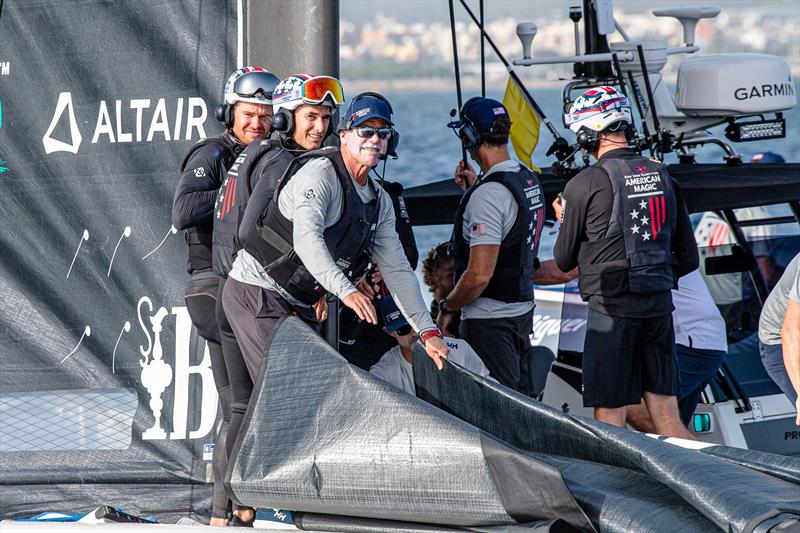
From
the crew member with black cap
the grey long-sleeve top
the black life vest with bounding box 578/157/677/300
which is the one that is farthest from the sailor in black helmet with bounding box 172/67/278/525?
the black life vest with bounding box 578/157/677/300

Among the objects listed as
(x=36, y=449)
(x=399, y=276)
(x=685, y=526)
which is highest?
(x=399, y=276)

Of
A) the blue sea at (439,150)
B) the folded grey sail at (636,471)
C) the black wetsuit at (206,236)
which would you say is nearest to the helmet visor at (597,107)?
the black wetsuit at (206,236)

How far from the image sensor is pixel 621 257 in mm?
5160

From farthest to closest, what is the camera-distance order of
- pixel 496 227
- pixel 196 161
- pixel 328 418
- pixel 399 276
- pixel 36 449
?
pixel 36 449, pixel 496 227, pixel 196 161, pixel 399 276, pixel 328 418

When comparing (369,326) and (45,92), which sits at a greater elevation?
(45,92)

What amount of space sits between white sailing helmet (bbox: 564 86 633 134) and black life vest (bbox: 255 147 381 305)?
1.27m

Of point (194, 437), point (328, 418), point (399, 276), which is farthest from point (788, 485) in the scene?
point (194, 437)

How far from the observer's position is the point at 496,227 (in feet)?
17.6

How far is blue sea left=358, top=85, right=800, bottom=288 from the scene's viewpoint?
32156 mm

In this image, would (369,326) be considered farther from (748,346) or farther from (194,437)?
(748,346)

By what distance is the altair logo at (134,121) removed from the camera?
5527mm

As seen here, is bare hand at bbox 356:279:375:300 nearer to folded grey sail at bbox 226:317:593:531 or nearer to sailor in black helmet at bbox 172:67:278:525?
sailor in black helmet at bbox 172:67:278:525

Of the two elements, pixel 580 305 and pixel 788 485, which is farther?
pixel 580 305

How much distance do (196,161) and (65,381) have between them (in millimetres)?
1387
